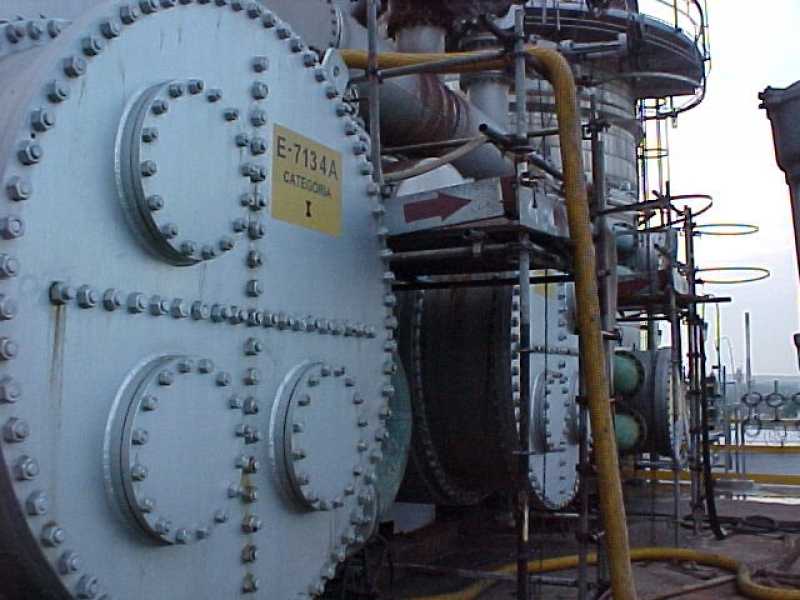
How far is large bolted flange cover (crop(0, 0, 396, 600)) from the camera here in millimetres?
2561

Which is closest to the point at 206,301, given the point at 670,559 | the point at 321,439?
the point at 321,439

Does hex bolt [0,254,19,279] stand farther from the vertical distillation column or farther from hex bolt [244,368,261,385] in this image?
the vertical distillation column

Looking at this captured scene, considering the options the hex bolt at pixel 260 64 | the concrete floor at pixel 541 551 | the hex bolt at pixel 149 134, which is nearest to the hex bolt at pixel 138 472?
the hex bolt at pixel 149 134

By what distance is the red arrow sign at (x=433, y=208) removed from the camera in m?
4.56

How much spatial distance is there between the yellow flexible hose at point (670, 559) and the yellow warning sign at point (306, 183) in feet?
8.30

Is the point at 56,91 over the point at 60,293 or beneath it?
over

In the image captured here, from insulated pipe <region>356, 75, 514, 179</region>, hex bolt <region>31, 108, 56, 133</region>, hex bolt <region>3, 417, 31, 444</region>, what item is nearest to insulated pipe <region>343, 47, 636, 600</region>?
insulated pipe <region>356, 75, 514, 179</region>

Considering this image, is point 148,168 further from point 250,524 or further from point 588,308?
point 588,308

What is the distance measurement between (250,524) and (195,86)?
1492 mm

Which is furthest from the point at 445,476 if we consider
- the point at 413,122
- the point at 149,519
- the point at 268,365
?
the point at 149,519

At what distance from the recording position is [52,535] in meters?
2.54

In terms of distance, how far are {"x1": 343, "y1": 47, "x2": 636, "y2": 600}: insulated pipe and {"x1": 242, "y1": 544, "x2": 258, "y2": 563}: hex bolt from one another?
1772mm

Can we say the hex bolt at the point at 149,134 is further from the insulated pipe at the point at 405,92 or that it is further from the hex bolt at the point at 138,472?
the insulated pipe at the point at 405,92

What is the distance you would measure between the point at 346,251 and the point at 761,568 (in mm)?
4561
